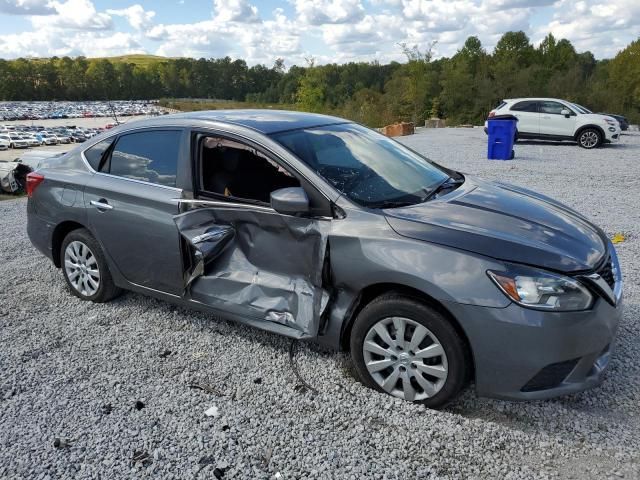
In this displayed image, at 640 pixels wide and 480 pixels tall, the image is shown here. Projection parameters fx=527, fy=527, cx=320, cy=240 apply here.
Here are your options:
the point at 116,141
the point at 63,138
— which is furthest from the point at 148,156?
the point at 63,138

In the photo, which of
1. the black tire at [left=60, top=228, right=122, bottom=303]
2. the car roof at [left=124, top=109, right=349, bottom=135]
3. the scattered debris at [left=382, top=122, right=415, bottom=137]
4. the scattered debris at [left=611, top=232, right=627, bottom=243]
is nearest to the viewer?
the car roof at [left=124, top=109, right=349, bottom=135]

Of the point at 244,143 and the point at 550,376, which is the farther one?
the point at 244,143

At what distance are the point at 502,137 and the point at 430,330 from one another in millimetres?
12188

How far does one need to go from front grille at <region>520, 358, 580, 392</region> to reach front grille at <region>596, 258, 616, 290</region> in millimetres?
526

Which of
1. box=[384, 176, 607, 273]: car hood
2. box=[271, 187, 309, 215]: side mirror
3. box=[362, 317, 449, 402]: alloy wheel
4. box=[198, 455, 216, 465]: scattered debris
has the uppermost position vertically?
box=[271, 187, 309, 215]: side mirror

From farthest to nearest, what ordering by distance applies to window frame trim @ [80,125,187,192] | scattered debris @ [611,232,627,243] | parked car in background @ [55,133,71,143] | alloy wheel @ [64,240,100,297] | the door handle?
1. parked car in background @ [55,133,71,143]
2. scattered debris @ [611,232,627,243]
3. alloy wheel @ [64,240,100,297]
4. the door handle
5. window frame trim @ [80,125,187,192]

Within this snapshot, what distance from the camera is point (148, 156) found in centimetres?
414

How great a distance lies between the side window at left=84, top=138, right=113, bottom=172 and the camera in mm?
4500

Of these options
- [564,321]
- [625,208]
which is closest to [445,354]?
[564,321]

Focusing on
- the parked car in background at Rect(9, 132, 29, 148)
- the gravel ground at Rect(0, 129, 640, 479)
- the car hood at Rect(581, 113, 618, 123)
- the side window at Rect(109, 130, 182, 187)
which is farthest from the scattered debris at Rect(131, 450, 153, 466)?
the parked car in background at Rect(9, 132, 29, 148)

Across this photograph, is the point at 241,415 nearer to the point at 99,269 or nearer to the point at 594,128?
the point at 99,269

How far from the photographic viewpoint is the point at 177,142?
3932mm

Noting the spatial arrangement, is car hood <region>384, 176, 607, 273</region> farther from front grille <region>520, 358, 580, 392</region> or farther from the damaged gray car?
front grille <region>520, 358, 580, 392</region>

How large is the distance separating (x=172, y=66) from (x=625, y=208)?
191199 millimetres
